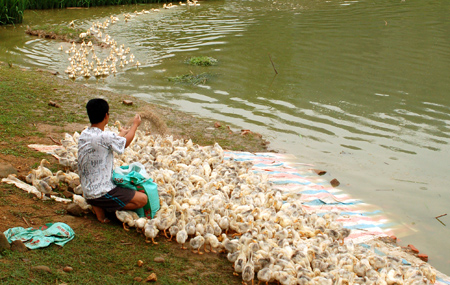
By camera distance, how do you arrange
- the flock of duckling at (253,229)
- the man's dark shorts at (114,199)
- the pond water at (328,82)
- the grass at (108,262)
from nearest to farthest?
1. the grass at (108,262)
2. the flock of duckling at (253,229)
3. the man's dark shorts at (114,199)
4. the pond water at (328,82)

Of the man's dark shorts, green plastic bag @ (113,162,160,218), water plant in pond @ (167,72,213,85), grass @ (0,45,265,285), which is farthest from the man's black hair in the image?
water plant in pond @ (167,72,213,85)

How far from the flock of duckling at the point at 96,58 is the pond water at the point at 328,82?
11.9 inches

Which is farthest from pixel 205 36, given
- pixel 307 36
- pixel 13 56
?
pixel 13 56

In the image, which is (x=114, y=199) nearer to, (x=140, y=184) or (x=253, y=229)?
(x=140, y=184)

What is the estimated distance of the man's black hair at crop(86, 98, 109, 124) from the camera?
14.4 ft

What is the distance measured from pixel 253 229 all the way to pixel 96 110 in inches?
75.8

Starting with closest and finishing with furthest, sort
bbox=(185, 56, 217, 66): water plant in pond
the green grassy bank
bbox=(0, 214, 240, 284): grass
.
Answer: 1. bbox=(0, 214, 240, 284): grass
2. bbox=(185, 56, 217, 66): water plant in pond
3. the green grassy bank

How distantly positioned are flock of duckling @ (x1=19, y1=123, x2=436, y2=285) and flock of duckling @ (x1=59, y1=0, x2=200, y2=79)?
6107 mm

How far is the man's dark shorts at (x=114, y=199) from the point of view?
4.49 m

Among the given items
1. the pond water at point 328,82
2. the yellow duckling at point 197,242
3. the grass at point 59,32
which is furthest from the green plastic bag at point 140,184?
the grass at point 59,32

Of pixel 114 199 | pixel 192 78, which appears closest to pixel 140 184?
pixel 114 199

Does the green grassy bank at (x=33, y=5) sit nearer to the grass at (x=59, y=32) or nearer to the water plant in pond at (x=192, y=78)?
the grass at (x=59, y=32)

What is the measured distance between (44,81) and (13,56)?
13.0ft

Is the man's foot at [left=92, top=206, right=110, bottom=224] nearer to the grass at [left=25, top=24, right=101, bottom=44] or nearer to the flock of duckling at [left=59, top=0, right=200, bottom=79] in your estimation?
the flock of duckling at [left=59, top=0, right=200, bottom=79]
